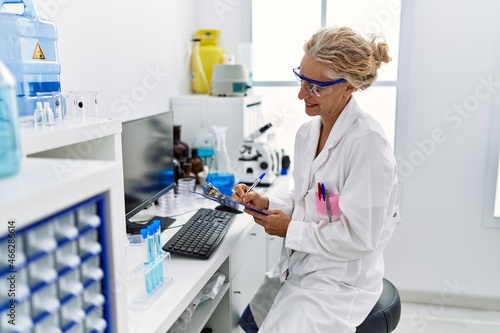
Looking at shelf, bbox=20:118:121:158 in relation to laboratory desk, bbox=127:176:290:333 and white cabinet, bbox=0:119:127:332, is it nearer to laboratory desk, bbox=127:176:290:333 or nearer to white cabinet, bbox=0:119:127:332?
white cabinet, bbox=0:119:127:332

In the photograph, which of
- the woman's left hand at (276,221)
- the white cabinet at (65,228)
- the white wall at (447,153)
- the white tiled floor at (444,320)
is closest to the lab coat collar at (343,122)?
the woman's left hand at (276,221)

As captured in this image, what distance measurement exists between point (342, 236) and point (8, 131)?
1.00m

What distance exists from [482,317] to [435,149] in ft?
3.60

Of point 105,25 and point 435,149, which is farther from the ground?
point 105,25

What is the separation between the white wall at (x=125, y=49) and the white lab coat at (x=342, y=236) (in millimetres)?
985

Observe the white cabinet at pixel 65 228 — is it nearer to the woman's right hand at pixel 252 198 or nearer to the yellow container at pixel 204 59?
the woman's right hand at pixel 252 198

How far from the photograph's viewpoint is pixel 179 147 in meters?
2.41

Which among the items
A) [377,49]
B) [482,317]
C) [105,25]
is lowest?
[482,317]

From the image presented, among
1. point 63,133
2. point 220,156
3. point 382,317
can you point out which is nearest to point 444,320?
point 382,317

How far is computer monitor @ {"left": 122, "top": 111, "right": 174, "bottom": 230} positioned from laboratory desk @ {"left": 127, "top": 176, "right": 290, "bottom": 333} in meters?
0.16

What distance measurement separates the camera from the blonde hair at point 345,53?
145cm

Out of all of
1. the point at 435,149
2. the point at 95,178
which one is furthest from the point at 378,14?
the point at 95,178

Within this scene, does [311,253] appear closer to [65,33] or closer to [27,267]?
[27,267]

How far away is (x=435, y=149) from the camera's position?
2816mm
